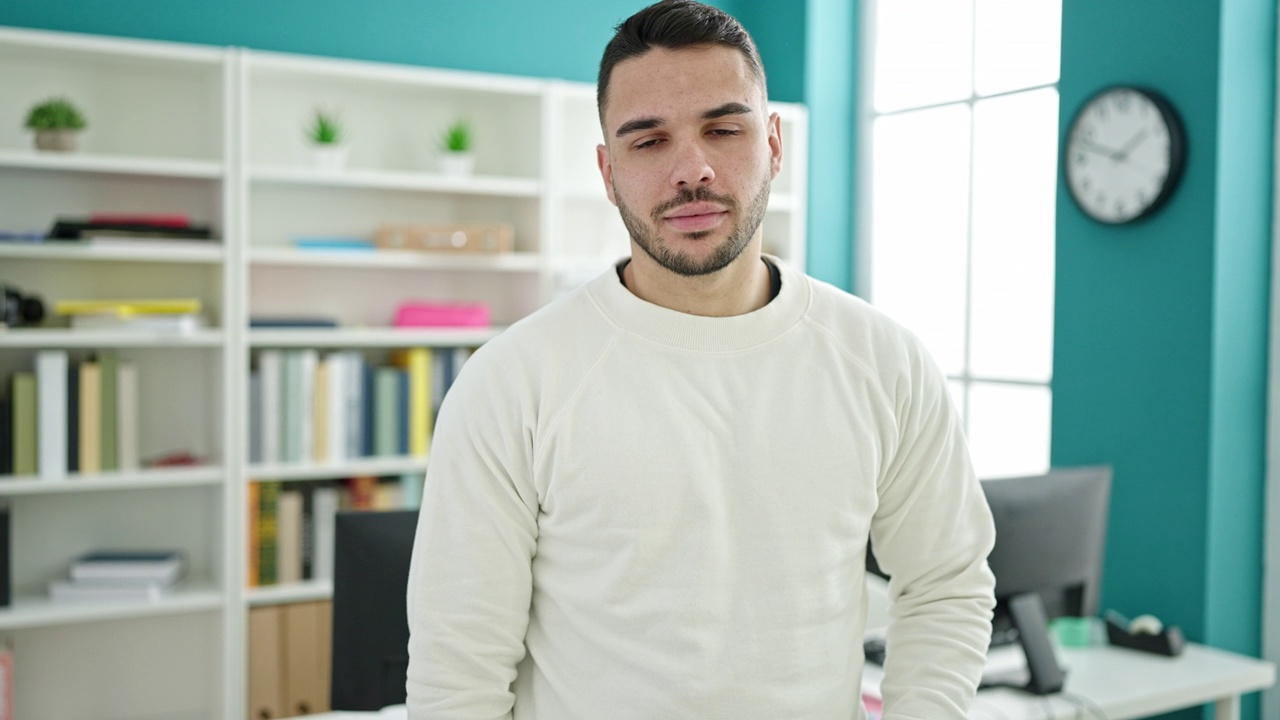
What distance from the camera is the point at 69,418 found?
3033 mm

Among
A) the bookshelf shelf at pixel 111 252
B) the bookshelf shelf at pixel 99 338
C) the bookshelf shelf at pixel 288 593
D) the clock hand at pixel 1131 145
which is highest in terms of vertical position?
the clock hand at pixel 1131 145

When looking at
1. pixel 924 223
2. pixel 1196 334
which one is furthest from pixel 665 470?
pixel 924 223

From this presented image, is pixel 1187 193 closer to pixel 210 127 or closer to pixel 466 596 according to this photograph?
pixel 466 596

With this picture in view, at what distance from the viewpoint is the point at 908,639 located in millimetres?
1473

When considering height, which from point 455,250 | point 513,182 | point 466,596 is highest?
point 513,182

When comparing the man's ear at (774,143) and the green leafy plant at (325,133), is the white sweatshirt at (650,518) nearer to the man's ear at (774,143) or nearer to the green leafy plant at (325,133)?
the man's ear at (774,143)

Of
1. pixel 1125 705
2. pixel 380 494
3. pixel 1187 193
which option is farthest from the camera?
pixel 380 494

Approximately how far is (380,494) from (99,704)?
1.05 metres

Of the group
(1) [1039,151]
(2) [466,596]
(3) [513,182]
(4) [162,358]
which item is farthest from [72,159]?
(1) [1039,151]

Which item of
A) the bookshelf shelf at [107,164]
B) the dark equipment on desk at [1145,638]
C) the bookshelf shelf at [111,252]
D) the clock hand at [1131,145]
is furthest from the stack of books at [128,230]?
the dark equipment on desk at [1145,638]

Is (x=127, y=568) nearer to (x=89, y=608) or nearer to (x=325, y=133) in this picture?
(x=89, y=608)

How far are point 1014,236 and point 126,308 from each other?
8.70ft

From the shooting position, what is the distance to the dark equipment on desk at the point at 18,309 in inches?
117

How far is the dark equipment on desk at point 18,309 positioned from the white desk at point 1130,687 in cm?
163
